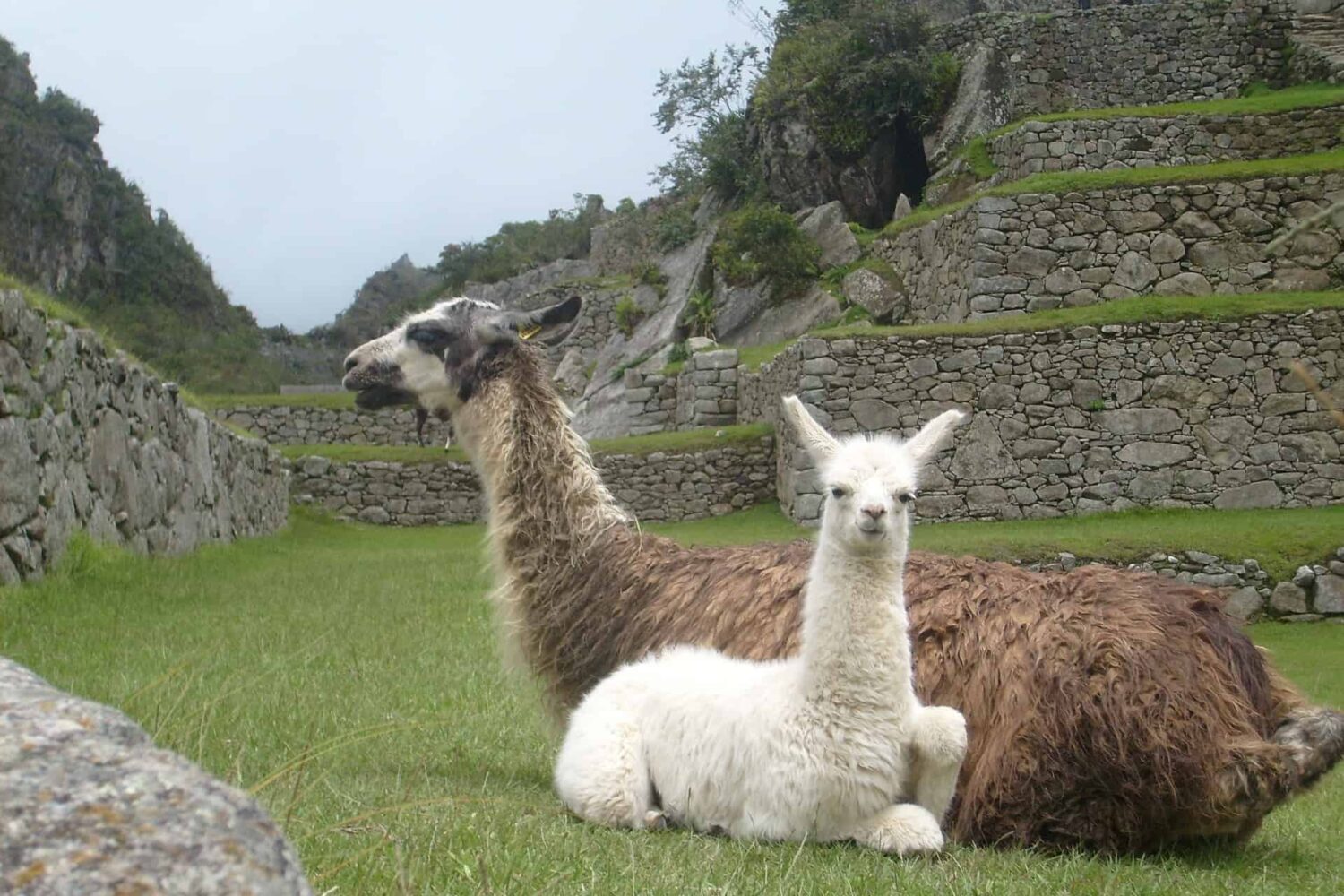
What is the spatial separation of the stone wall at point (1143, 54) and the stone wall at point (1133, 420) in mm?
11544

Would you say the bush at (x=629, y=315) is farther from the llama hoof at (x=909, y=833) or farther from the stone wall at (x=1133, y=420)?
the llama hoof at (x=909, y=833)

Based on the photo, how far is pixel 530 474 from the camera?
4.97 metres

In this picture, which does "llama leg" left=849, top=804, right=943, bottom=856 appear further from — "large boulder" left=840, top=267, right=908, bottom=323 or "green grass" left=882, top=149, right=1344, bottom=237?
"large boulder" left=840, top=267, right=908, bottom=323

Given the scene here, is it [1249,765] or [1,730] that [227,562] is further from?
[1,730]

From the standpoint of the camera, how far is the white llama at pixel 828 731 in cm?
317

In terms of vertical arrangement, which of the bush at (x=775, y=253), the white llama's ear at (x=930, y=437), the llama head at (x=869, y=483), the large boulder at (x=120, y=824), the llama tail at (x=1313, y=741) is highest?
the bush at (x=775, y=253)

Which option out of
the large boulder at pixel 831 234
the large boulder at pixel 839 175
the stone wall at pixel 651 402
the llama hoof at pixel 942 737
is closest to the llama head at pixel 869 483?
the llama hoof at pixel 942 737

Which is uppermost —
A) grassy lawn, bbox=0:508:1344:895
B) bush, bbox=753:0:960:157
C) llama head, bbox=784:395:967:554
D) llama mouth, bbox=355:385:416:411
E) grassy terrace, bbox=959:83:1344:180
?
bush, bbox=753:0:960:157

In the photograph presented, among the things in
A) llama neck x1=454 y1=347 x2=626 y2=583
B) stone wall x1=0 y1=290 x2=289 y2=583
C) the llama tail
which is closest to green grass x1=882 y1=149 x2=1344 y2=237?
stone wall x1=0 y1=290 x2=289 y2=583

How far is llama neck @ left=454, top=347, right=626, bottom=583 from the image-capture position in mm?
4875

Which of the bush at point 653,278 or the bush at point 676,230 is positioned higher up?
the bush at point 676,230

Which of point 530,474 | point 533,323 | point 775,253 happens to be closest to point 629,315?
point 775,253

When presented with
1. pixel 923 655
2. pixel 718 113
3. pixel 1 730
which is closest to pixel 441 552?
pixel 923 655

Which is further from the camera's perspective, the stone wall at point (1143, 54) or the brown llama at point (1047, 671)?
the stone wall at point (1143, 54)
